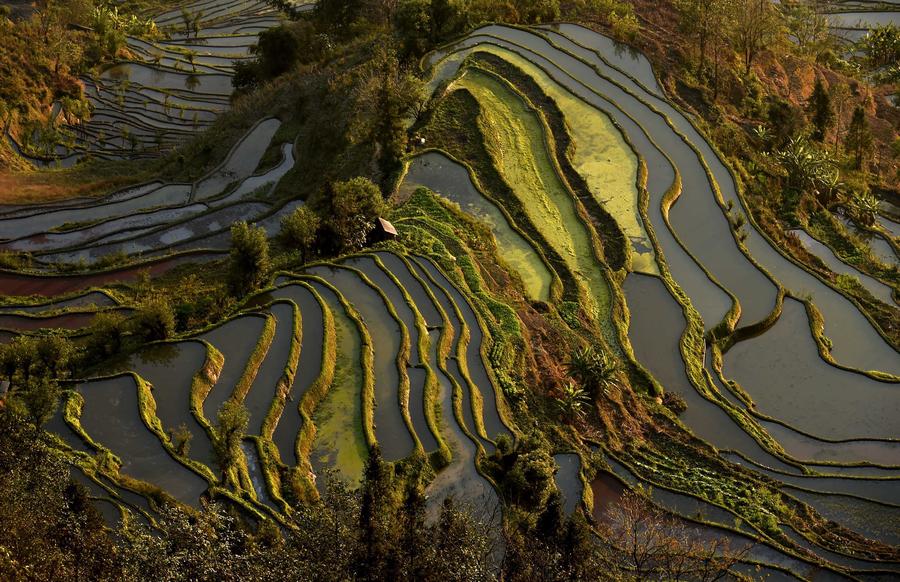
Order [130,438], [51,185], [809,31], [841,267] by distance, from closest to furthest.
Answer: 1. [130,438]
2. [841,267]
3. [51,185]
4. [809,31]

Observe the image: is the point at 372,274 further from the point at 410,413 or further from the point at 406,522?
the point at 406,522

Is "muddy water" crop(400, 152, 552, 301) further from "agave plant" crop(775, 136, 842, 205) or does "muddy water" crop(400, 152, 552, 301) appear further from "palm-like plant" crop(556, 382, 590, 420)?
"agave plant" crop(775, 136, 842, 205)

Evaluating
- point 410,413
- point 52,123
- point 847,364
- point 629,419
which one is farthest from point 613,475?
point 52,123

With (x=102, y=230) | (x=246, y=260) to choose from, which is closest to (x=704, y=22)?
(x=246, y=260)

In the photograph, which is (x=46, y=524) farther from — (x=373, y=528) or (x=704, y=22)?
(x=704, y=22)

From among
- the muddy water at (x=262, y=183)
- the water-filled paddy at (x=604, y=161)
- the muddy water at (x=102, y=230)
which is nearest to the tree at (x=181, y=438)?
the muddy water at (x=102, y=230)
